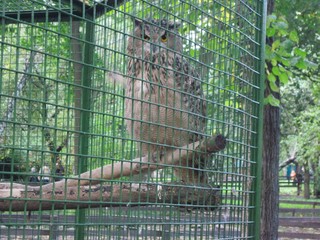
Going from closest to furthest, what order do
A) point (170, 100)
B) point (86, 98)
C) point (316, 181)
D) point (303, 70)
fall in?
1. point (86, 98)
2. point (170, 100)
3. point (303, 70)
4. point (316, 181)

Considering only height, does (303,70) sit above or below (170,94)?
above

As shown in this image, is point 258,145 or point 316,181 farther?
point 316,181

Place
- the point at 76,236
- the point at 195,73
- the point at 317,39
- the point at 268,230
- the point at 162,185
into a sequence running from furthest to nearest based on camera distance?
1. the point at 317,39
2. the point at 268,230
3. the point at 76,236
4. the point at 195,73
5. the point at 162,185

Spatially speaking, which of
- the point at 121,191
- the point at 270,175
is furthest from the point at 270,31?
the point at 121,191

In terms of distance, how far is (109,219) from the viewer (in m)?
3.68

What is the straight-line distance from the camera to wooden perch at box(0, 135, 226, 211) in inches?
103

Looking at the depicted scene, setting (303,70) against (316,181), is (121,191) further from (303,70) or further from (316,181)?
(316,181)

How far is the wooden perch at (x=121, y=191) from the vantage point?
261 centimetres

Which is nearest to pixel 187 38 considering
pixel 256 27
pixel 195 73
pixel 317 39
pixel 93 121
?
pixel 195 73

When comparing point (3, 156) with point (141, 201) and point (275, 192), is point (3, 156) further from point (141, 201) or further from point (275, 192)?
point (275, 192)

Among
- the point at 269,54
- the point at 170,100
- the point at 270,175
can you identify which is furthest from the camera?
the point at 270,175

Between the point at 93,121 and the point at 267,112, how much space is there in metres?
3.93

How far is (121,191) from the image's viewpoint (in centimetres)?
262

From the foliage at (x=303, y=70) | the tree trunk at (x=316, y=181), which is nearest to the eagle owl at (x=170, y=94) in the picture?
the foliage at (x=303, y=70)
